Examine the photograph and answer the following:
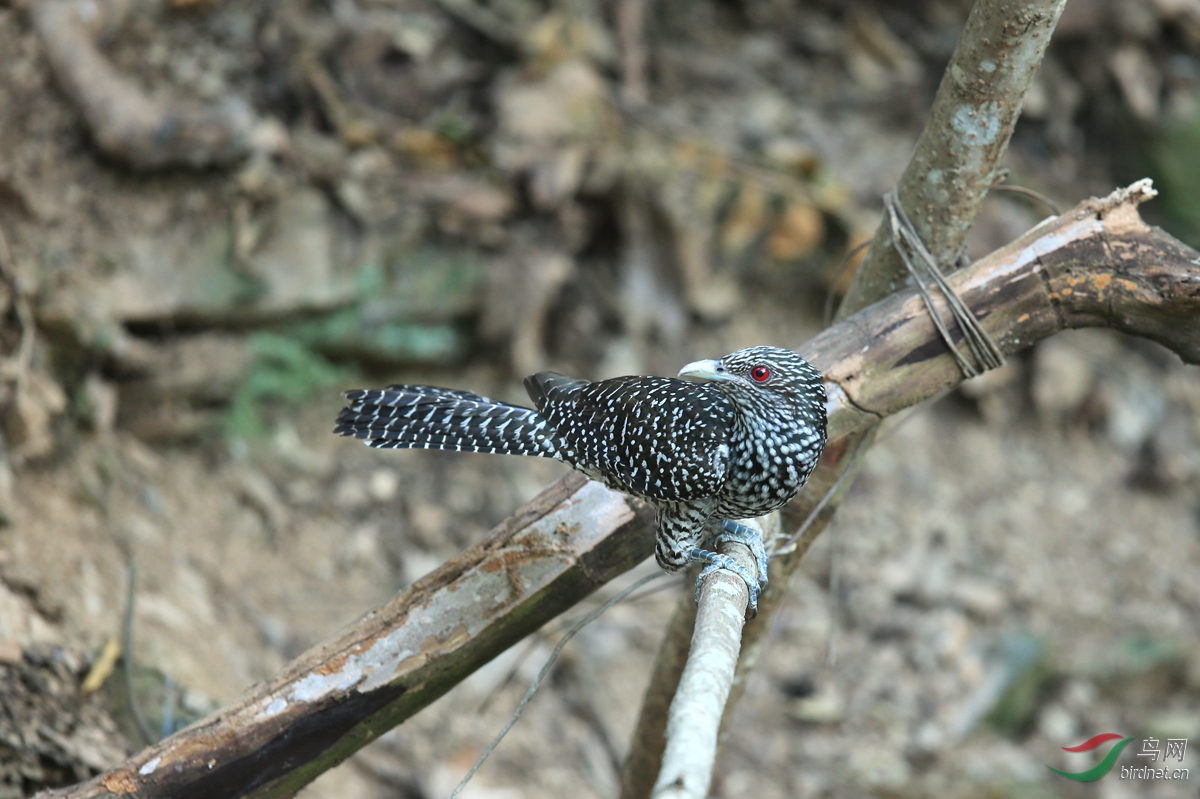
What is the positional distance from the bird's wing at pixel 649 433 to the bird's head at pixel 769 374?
54 millimetres

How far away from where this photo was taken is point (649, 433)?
2.64m

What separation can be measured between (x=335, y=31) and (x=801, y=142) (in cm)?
318

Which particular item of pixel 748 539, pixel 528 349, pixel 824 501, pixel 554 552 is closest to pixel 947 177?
pixel 824 501

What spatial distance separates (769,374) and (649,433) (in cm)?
38

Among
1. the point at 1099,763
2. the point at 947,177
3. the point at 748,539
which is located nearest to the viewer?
the point at 947,177

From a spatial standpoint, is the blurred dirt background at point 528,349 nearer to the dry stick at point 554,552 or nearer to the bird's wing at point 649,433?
the dry stick at point 554,552

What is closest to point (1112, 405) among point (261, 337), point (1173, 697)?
point (1173, 697)

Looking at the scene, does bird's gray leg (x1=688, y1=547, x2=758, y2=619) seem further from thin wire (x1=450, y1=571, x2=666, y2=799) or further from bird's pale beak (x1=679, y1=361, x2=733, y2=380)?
bird's pale beak (x1=679, y1=361, x2=733, y2=380)

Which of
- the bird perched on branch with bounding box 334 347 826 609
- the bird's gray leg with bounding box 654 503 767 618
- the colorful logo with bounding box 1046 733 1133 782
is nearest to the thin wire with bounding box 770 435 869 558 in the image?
the bird perched on branch with bounding box 334 347 826 609

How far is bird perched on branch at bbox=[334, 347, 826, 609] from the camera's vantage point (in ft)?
8.23

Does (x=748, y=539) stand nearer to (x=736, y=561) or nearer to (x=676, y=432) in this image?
(x=736, y=561)

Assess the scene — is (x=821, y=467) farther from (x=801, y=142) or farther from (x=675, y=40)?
(x=675, y=40)

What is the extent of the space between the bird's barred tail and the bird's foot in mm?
579

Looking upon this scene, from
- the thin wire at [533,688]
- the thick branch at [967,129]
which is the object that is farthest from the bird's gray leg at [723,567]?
the thick branch at [967,129]
